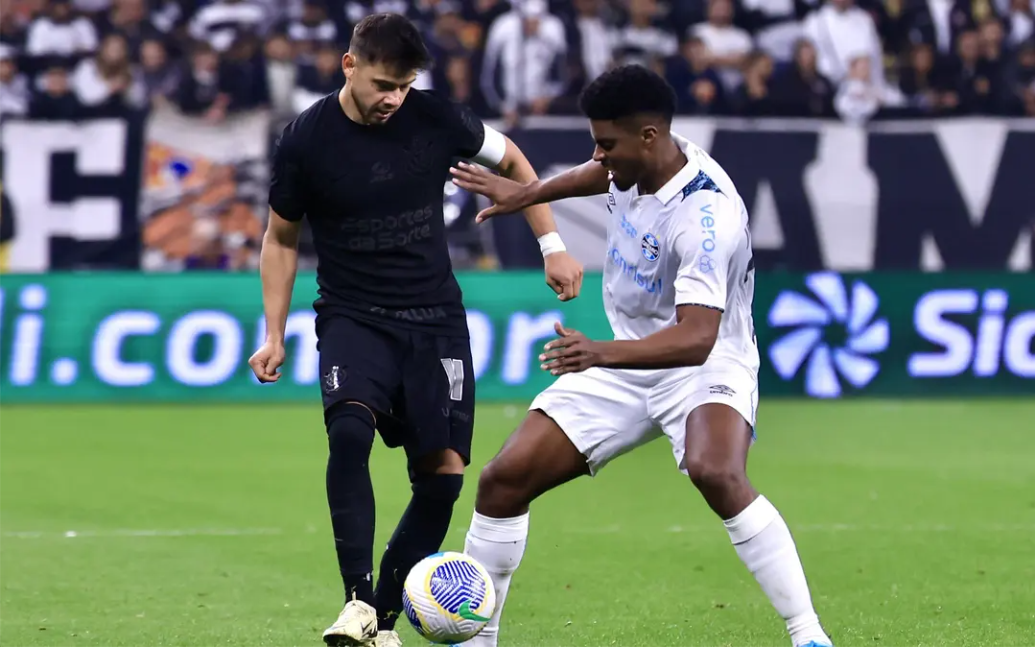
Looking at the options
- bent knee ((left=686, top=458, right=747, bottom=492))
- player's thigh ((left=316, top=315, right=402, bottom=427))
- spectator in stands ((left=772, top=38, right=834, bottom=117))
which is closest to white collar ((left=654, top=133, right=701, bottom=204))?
bent knee ((left=686, top=458, right=747, bottom=492))

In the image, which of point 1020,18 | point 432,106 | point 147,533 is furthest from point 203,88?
point 432,106

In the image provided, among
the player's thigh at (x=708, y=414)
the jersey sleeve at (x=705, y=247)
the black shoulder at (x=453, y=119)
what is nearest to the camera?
the jersey sleeve at (x=705, y=247)

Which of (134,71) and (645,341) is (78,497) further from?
(134,71)

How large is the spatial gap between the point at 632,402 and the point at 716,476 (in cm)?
55

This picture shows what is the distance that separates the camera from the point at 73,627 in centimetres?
635

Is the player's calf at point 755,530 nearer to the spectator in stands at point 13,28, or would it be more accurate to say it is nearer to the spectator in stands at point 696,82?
the spectator in stands at point 696,82

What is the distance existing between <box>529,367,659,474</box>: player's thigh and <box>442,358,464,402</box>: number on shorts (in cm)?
36

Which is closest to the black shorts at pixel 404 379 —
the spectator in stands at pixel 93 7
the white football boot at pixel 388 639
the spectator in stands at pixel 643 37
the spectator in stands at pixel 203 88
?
the white football boot at pixel 388 639

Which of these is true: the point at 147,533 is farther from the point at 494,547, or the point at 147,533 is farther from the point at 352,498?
the point at 494,547

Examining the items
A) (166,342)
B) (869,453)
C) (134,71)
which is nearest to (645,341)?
(869,453)

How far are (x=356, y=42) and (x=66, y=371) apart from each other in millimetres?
9681

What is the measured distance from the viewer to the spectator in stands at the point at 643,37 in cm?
1695

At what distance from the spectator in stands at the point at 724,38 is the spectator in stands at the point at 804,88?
492mm

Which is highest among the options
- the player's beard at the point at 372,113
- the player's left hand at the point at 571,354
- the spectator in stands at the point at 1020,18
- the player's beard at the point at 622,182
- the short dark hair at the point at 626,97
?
the spectator in stands at the point at 1020,18
